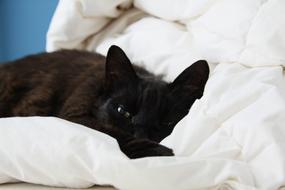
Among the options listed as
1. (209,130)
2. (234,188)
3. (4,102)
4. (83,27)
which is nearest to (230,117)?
(209,130)

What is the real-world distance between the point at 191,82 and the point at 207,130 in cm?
29

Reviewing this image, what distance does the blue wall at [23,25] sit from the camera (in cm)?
248

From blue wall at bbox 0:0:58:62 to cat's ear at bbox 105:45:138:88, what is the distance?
3.89 ft

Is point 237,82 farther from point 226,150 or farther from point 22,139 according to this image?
point 22,139

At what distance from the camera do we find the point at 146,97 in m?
1.29

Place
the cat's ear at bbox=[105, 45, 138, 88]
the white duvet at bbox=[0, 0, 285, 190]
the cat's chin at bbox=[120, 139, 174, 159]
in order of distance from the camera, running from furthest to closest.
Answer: the cat's ear at bbox=[105, 45, 138, 88]
the cat's chin at bbox=[120, 139, 174, 159]
the white duvet at bbox=[0, 0, 285, 190]

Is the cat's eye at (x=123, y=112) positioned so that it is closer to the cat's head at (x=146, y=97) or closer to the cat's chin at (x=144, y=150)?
the cat's head at (x=146, y=97)

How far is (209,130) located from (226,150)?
0.31 feet

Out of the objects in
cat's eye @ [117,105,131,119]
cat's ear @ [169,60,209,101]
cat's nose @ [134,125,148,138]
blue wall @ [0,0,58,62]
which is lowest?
Result: blue wall @ [0,0,58,62]

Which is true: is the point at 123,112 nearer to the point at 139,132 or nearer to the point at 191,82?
the point at 139,132

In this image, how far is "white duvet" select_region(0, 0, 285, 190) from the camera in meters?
0.85

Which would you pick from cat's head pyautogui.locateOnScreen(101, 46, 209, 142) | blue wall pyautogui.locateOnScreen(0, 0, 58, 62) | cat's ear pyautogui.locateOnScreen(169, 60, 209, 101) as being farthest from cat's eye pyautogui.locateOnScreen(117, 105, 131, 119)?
blue wall pyautogui.locateOnScreen(0, 0, 58, 62)

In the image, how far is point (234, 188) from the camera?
0.84m

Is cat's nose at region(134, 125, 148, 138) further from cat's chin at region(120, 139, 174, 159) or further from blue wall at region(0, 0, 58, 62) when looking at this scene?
blue wall at region(0, 0, 58, 62)
